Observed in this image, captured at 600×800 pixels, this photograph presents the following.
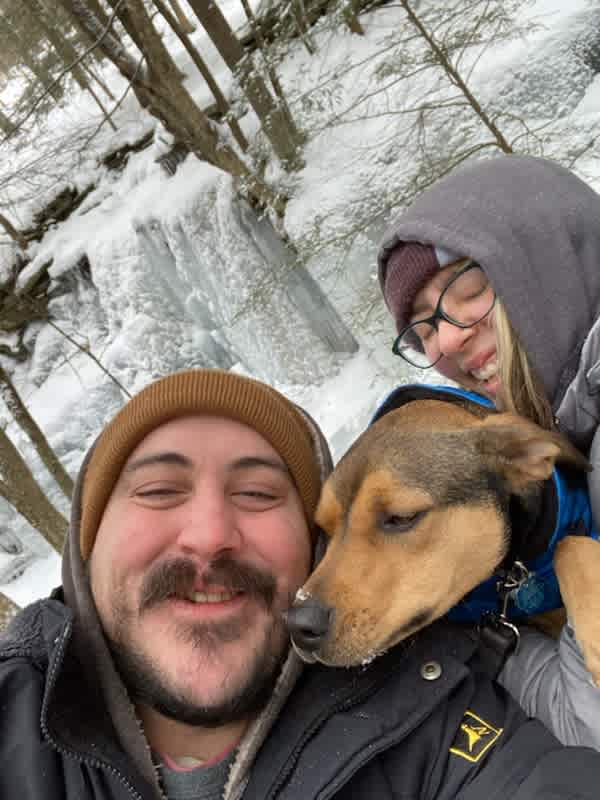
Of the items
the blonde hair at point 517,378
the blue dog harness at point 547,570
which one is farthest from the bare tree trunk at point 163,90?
the blue dog harness at point 547,570

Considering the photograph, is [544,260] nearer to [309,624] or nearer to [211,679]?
[309,624]

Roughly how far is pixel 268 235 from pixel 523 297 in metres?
9.29

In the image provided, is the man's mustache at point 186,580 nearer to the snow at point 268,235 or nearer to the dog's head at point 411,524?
the dog's head at point 411,524

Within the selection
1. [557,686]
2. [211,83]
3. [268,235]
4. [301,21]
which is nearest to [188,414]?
[557,686]

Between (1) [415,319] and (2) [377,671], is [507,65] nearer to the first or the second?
(1) [415,319]

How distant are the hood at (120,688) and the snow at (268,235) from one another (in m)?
5.45

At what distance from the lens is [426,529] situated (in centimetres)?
207

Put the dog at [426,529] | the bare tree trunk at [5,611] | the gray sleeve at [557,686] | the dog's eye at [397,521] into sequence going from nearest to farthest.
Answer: the gray sleeve at [557,686], the dog at [426,529], the dog's eye at [397,521], the bare tree trunk at [5,611]

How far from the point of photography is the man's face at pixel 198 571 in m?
1.82

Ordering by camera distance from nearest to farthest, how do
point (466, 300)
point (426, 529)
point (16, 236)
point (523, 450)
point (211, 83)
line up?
point (426, 529) → point (523, 450) → point (466, 300) → point (211, 83) → point (16, 236)

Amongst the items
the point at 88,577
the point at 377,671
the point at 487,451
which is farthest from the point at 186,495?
the point at 487,451

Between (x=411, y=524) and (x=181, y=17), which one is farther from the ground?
(x=181, y=17)

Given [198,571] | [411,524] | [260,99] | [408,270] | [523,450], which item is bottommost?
[523,450]

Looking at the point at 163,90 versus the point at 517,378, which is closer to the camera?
the point at 517,378
